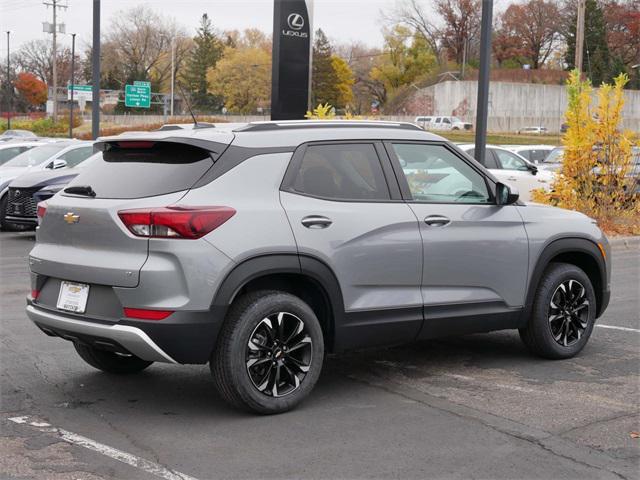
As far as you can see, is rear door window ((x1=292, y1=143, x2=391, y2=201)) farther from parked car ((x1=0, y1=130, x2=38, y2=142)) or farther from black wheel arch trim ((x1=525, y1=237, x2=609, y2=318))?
parked car ((x1=0, y1=130, x2=38, y2=142))

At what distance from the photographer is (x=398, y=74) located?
10562 cm

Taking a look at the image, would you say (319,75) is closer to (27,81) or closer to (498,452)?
(27,81)

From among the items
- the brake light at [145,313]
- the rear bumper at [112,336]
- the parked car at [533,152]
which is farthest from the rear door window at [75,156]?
the brake light at [145,313]

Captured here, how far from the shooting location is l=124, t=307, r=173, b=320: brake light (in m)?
5.18

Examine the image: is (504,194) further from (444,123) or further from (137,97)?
(444,123)

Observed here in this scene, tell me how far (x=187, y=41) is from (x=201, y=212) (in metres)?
129

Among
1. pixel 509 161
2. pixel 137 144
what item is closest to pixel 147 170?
pixel 137 144

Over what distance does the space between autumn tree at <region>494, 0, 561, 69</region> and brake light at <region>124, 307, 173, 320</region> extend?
105 meters

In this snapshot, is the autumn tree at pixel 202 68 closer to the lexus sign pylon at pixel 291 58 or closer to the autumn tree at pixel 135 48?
the autumn tree at pixel 135 48

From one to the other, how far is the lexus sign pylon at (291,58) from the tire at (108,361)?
38.0ft

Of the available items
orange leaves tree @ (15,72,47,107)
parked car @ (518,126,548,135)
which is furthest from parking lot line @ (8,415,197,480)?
orange leaves tree @ (15,72,47,107)

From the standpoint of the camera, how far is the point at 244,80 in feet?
367

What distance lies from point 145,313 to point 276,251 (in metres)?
0.85

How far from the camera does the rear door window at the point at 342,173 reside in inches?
231
